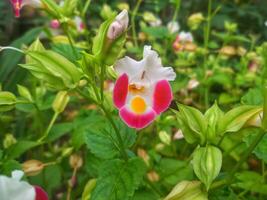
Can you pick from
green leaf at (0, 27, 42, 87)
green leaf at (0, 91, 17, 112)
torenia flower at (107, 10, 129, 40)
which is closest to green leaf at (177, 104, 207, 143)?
torenia flower at (107, 10, 129, 40)

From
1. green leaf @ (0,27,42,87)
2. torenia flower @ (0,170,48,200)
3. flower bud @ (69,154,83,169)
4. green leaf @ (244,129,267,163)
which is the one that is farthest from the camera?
green leaf @ (0,27,42,87)

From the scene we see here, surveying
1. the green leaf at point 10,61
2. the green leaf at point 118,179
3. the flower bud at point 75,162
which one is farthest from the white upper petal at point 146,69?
the green leaf at point 10,61

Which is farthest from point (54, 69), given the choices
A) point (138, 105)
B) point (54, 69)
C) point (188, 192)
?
point (188, 192)

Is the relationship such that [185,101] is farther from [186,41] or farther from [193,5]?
[193,5]

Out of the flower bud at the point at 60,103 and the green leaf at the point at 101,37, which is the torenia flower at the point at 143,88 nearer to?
the green leaf at the point at 101,37

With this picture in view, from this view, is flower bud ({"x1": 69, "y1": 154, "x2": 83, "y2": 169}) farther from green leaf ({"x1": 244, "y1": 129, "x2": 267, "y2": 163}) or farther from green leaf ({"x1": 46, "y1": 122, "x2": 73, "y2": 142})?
green leaf ({"x1": 244, "y1": 129, "x2": 267, "y2": 163})

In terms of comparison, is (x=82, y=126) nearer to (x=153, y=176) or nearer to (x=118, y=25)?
(x=153, y=176)
